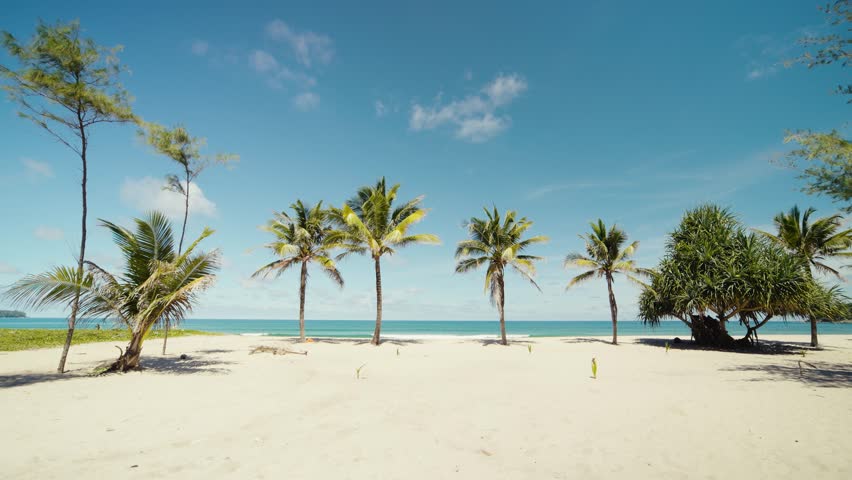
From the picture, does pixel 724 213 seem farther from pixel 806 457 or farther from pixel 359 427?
pixel 359 427

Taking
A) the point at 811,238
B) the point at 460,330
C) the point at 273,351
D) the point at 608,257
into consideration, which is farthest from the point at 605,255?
the point at 460,330

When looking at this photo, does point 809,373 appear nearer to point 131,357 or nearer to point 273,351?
point 273,351

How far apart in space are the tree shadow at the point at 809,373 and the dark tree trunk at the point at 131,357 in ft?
54.0

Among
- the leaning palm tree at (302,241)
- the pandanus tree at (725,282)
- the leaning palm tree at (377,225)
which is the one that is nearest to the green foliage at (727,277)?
the pandanus tree at (725,282)

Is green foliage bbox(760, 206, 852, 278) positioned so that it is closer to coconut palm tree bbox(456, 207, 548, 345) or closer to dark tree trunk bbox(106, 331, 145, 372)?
coconut palm tree bbox(456, 207, 548, 345)

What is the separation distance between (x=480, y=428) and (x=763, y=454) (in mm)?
3636

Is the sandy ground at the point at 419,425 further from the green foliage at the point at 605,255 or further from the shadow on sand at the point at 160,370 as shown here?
the green foliage at the point at 605,255

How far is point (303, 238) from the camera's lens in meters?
20.8

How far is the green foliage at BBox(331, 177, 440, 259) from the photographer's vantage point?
62.2 feet

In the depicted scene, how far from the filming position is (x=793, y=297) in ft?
52.4

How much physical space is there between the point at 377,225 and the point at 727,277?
17.9 metres

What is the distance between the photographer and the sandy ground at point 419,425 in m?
4.01

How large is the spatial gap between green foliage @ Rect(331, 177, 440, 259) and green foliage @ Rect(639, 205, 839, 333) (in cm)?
1356

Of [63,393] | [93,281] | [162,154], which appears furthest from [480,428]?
[162,154]
